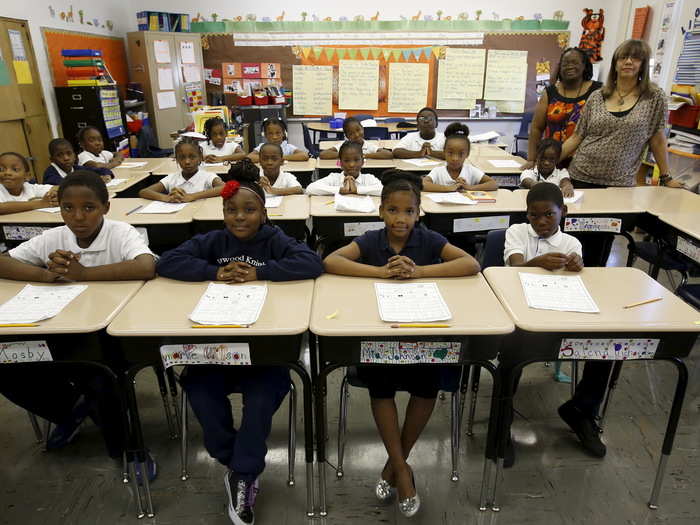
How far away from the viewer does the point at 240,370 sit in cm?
167

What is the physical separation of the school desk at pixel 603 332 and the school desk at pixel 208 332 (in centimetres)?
63

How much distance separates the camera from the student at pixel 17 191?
271 cm

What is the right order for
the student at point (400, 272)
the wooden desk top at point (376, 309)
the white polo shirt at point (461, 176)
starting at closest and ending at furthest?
the wooden desk top at point (376, 309) → the student at point (400, 272) → the white polo shirt at point (461, 176)

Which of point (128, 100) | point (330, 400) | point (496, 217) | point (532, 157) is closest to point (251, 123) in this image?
point (128, 100)

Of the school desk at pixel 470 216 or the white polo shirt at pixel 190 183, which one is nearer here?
the school desk at pixel 470 216

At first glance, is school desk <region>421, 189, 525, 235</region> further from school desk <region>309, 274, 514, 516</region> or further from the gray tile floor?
school desk <region>309, 274, 514, 516</region>

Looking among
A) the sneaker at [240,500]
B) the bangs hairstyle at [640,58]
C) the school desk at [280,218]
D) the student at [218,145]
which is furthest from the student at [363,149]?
the sneaker at [240,500]

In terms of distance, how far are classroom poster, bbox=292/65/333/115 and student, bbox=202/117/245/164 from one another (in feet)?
8.76

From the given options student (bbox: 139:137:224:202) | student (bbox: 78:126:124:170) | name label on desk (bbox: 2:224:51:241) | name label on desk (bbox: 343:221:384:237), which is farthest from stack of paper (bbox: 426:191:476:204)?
student (bbox: 78:126:124:170)

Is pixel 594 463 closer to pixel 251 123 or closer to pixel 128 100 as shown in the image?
pixel 251 123

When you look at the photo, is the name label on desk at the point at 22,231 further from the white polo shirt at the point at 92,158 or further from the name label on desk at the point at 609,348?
the name label on desk at the point at 609,348

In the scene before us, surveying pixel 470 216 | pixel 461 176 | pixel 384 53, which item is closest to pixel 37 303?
pixel 470 216

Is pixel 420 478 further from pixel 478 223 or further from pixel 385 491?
pixel 478 223

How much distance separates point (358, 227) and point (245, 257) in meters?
0.96
